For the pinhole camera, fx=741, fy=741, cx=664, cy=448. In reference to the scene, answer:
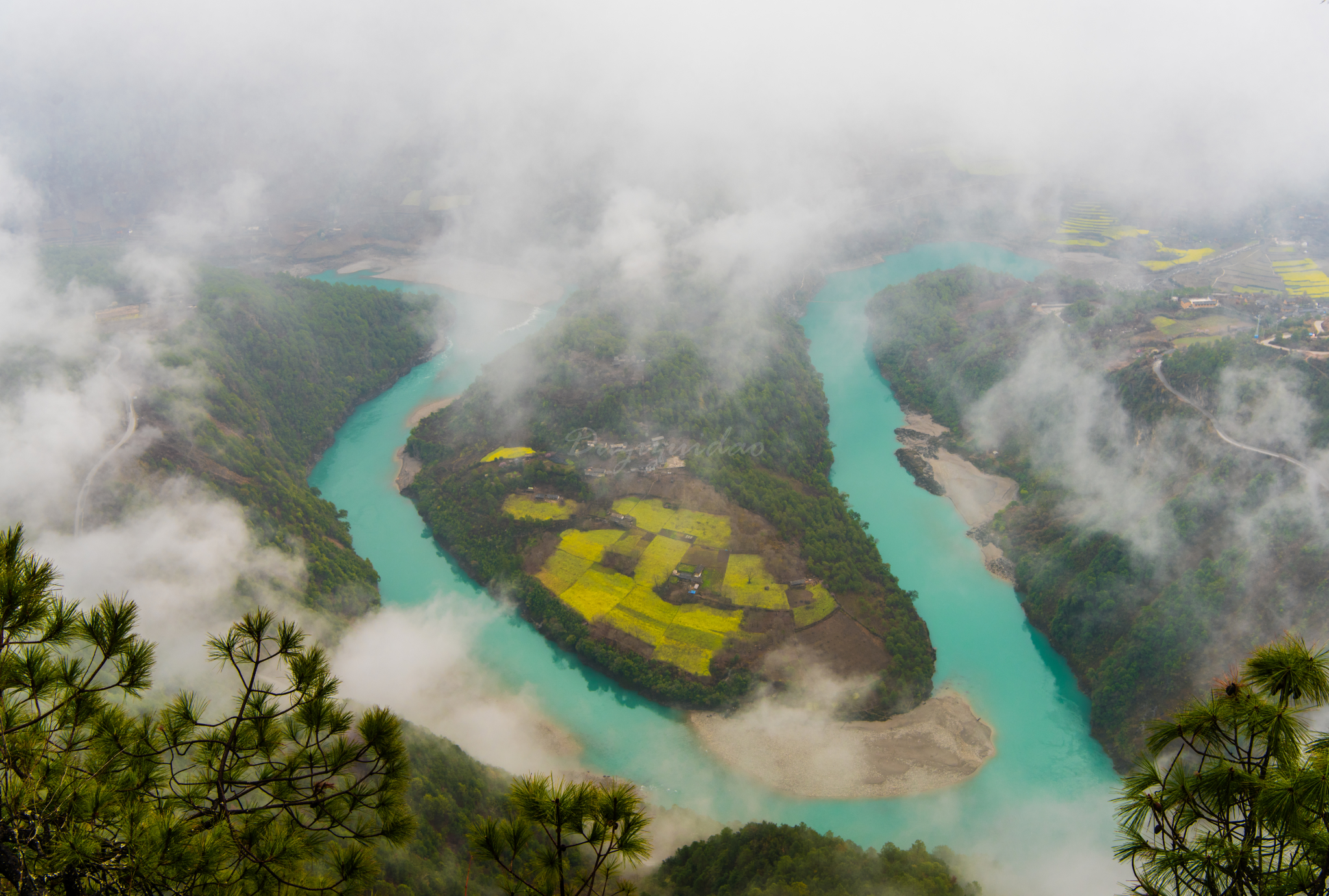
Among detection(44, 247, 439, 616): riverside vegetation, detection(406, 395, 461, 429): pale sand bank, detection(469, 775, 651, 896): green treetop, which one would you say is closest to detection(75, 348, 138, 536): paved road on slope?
detection(44, 247, 439, 616): riverside vegetation

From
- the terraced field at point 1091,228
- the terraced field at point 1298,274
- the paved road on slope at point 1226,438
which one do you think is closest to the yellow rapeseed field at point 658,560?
the paved road on slope at point 1226,438

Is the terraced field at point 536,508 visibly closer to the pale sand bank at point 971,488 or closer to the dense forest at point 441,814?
the dense forest at point 441,814

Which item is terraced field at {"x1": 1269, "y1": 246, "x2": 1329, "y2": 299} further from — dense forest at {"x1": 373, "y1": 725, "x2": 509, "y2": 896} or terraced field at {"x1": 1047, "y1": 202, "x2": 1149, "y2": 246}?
dense forest at {"x1": 373, "y1": 725, "x2": 509, "y2": 896}

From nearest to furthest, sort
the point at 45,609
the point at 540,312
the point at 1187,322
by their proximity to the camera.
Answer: the point at 45,609 < the point at 1187,322 < the point at 540,312

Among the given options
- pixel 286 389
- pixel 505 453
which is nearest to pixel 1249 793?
pixel 505 453

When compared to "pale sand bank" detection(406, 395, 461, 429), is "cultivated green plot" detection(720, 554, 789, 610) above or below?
below

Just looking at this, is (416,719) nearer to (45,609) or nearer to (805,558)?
(805,558)

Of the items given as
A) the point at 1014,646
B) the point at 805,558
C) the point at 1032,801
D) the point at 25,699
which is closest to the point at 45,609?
the point at 25,699

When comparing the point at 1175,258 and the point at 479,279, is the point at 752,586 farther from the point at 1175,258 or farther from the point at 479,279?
the point at 1175,258
